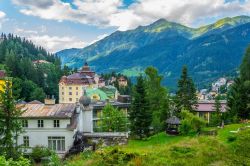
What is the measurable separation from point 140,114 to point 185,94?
11.5 m

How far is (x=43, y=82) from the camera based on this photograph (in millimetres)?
109812

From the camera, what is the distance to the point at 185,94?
170 feet

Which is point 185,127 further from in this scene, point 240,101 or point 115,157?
point 115,157

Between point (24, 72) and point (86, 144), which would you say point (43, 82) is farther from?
point (86, 144)

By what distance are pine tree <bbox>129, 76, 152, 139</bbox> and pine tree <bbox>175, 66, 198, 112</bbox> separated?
9525 mm

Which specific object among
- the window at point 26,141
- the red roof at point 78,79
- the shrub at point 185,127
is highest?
the red roof at point 78,79

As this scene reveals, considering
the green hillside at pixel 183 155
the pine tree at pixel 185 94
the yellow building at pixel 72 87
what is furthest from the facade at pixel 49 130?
the yellow building at pixel 72 87

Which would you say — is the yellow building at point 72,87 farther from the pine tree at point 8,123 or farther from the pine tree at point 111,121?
the pine tree at point 8,123

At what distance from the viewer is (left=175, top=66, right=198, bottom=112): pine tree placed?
51.9 m

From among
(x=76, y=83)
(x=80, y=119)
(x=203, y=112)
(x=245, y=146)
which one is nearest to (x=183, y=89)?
(x=203, y=112)

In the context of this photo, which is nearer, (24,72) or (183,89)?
(183,89)

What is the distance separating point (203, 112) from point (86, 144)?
28.2 metres

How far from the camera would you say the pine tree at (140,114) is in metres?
43.2

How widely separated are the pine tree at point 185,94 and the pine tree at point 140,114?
952cm
